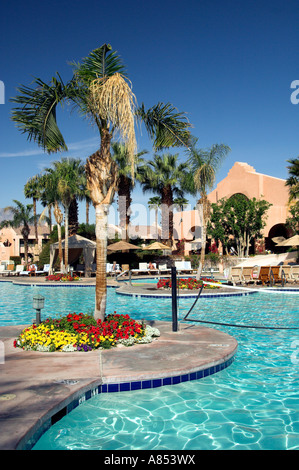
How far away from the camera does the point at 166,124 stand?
909 cm

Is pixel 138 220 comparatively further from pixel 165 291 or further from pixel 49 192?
pixel 165 291

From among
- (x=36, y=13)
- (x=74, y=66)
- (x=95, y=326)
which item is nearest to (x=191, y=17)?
(x=36, y=13)

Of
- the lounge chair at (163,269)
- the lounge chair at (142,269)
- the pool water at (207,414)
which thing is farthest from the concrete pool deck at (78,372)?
the lounge chair at (163,269)

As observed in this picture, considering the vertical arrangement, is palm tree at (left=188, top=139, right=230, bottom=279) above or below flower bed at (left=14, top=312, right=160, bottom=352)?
above

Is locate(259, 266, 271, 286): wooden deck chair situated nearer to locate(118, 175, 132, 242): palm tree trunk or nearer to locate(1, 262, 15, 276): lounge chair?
locate(118, 175, 132, 242): palm tree trunk

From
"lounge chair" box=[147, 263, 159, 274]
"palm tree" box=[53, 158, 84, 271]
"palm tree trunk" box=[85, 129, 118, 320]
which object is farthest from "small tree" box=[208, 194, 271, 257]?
"palm tree trunk" box=[85, 129, 118, 320]

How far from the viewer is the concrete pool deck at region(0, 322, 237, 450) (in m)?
4.23

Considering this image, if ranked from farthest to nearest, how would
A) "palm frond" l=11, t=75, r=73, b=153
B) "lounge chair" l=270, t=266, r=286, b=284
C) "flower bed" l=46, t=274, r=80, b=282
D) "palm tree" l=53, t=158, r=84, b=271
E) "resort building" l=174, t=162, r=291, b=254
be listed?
"resort building" l=174, t=162, r=291, b=254, "palm tree" l=53, t=158, r=84, b=271, "flower bed" l=46, t=274, r=80, b=282, "lounge chair" l=270, t=266, r=286, b=284, "palm frond" l=11, t=75, r=73, b=153

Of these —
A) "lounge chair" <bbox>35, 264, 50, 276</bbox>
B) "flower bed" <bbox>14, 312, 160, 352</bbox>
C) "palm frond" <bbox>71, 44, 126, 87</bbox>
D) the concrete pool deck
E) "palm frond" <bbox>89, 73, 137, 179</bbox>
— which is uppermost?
"palm frond" <bbox>71, 44, 126, 87</bbox>

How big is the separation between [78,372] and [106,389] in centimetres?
53

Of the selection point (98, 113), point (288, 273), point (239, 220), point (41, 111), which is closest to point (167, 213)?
point (239, 220)

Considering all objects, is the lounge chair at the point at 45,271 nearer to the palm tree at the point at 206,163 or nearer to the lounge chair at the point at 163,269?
the lounge chair at the point at 163,269

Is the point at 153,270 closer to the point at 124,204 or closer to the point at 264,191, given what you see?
the point at 124,204

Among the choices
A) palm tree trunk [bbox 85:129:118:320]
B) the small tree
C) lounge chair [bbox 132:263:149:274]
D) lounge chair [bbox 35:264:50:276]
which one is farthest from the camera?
the small tree
